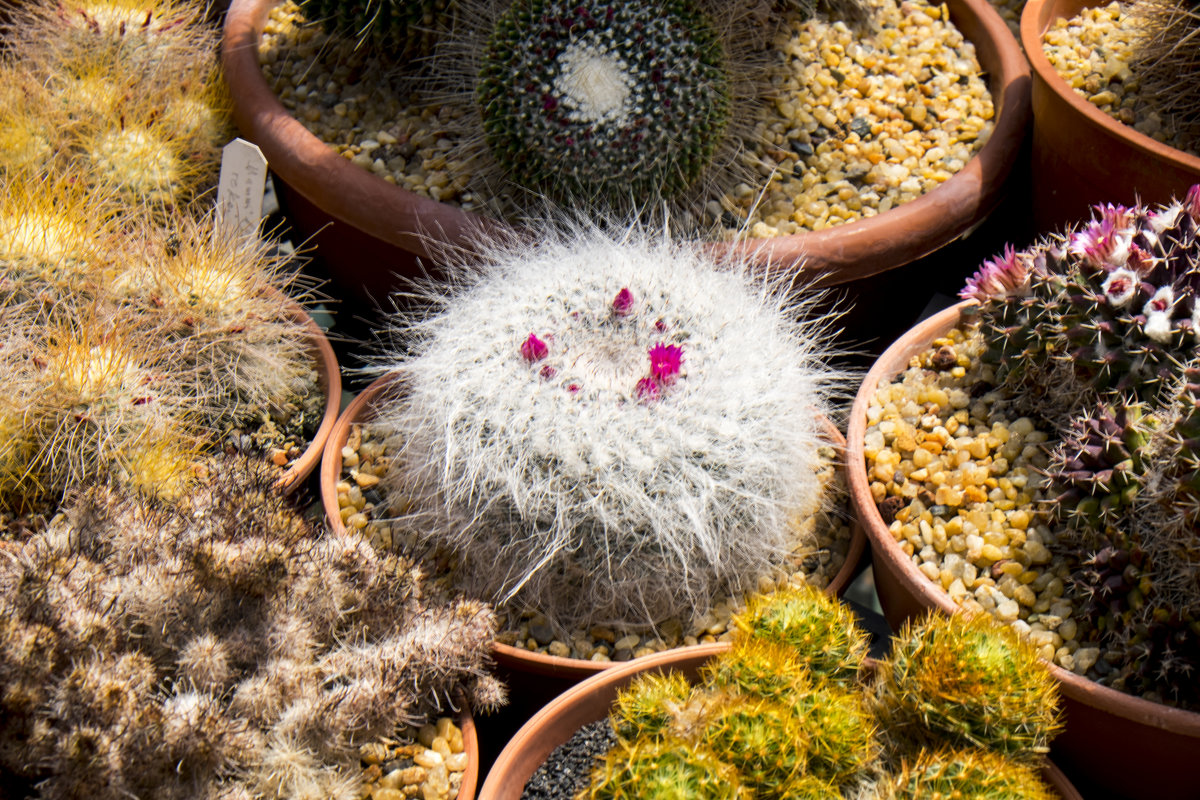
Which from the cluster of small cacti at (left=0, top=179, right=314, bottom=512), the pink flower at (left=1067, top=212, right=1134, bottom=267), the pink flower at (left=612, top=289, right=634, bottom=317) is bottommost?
the cluster of small cacti at (left=0, top=179, right=314, bottom=512)

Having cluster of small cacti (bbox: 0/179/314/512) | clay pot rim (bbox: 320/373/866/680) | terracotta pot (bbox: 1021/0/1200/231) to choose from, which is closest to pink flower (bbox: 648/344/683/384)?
clay pot rim (bbox: 320/373/866/680)

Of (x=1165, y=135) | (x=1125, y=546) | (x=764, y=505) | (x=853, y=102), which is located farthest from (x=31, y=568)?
(x=1165, y=135)

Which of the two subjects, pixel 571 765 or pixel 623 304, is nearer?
pixel 571 765

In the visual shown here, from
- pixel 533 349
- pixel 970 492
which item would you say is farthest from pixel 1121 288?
pixel 533 349

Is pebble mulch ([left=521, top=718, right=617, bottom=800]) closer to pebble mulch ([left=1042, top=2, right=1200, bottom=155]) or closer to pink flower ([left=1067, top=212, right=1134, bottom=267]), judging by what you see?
pink flower ([left=1067, top=212, right=1134, bottom=267])

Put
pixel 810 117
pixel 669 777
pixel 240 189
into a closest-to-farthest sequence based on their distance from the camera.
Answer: pixel 669 777 → pixel 240 189 → pixel 810 117

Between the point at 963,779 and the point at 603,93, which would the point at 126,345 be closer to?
the point at 603,93
